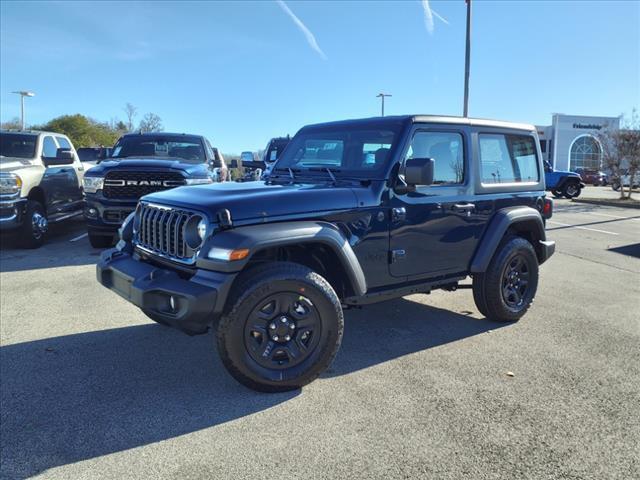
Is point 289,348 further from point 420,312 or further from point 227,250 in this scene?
point 420,312

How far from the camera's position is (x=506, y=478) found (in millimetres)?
2500

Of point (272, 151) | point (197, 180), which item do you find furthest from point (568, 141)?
point (197, 180)

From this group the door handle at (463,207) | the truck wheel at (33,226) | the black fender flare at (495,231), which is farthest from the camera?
the truck wheel at (33,226)

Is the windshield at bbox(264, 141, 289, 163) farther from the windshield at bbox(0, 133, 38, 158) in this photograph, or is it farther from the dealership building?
the dealership building

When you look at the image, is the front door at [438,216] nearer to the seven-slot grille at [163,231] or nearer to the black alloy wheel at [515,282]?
the black alloy wheel at [515,282]

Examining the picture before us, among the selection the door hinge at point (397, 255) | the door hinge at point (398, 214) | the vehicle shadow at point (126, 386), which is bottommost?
the vehicle shadow at point (126, 386)

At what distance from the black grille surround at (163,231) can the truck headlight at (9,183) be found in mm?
4887

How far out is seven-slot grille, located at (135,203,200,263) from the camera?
3.38 meters

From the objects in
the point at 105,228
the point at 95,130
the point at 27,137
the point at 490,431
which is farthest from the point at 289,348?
the point at 95,130

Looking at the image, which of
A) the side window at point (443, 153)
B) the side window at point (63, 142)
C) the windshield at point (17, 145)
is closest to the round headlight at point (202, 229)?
the side window at point (443, 153)

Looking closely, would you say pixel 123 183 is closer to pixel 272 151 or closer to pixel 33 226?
pixel 33 226

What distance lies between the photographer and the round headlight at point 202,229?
3215 millimetres

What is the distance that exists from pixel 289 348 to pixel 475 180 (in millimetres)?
2289

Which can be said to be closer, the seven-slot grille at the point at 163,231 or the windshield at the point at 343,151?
the seven-slot grille at the point at 163,231
